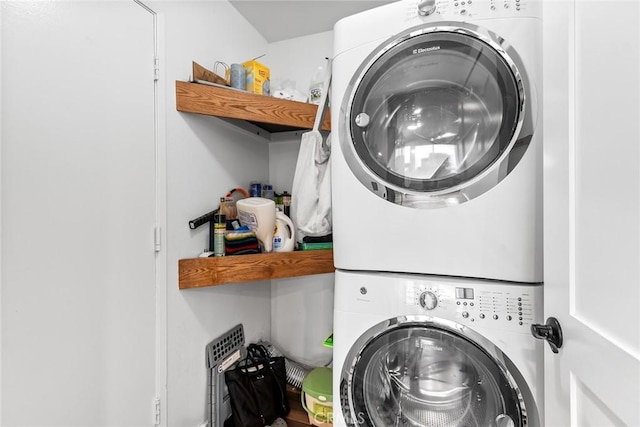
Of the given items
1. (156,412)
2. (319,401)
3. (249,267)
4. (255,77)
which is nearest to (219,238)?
(249,267)

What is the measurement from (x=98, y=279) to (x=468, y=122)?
4.65ft

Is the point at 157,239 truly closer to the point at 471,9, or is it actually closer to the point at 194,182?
the point at 194,182

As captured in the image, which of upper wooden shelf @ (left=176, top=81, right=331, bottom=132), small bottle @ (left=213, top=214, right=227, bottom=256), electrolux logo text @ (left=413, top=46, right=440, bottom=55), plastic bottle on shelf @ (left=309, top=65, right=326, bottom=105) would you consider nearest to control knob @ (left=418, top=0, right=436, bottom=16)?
electrolux logo text @ (left=413, top=46, right=440, bottom=55)

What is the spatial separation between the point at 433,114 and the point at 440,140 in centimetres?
10

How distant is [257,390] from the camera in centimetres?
150

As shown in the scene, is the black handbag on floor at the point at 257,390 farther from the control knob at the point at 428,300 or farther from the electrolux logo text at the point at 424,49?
the electrolux logo text at the point at 424,49

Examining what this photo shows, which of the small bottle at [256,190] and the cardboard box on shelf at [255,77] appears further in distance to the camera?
the small bottle at [256,190]

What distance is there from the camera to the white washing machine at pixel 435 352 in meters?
0.80

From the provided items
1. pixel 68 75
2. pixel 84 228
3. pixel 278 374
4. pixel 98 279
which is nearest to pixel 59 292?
pixel 98 279

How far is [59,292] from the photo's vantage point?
881 millimetres

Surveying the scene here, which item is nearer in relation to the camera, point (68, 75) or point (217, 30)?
point (68, 75)

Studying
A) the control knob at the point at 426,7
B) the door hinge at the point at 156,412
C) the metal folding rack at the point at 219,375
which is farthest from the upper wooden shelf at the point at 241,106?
the door hinge at the point at 156,412

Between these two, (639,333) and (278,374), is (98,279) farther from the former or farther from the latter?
(639,333)

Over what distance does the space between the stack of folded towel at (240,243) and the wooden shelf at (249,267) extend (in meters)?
0.05
